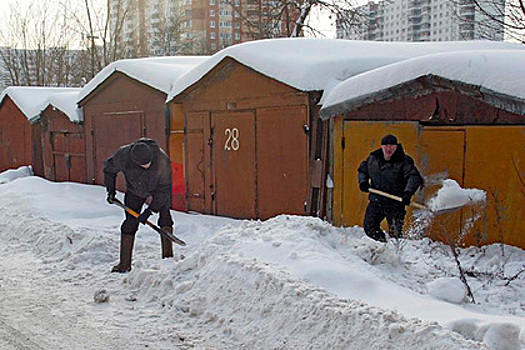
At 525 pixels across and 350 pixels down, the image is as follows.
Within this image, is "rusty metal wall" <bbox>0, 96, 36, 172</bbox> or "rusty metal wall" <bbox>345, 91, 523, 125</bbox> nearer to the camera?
"rusty metal wall" <bbox>345, 91, 523, 125</bbox>

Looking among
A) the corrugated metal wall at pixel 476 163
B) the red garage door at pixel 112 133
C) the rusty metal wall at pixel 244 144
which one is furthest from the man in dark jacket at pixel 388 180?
the red garage door at pixel 112 133

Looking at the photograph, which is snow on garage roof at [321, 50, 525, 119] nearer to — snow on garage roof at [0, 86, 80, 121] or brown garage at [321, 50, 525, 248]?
brown garage at [321, 50, 525, 248]

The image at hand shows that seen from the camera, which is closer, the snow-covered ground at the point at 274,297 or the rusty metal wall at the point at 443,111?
the snow-covered ground at the point at 274,297

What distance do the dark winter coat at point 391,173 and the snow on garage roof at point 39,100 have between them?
1006cm

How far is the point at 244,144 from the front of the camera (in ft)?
31.6

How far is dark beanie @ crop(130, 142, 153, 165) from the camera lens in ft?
20.9

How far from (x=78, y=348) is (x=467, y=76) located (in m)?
4.64

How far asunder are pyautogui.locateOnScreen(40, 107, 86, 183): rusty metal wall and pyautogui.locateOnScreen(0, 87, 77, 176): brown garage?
86 centimetres

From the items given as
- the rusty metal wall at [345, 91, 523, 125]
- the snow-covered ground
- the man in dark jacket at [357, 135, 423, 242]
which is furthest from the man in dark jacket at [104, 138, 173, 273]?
the rusty metal wall at [345, 91, 523, 125]

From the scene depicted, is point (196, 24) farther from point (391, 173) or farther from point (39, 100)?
point (391, 173)

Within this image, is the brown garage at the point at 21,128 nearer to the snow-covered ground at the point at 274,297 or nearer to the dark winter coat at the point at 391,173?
the snow-covered ground at the point at 274,297

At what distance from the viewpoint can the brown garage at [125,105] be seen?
11617 millimetres

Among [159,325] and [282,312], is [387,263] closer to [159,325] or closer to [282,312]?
[282,312]

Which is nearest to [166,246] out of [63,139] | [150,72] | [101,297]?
[101,297]
